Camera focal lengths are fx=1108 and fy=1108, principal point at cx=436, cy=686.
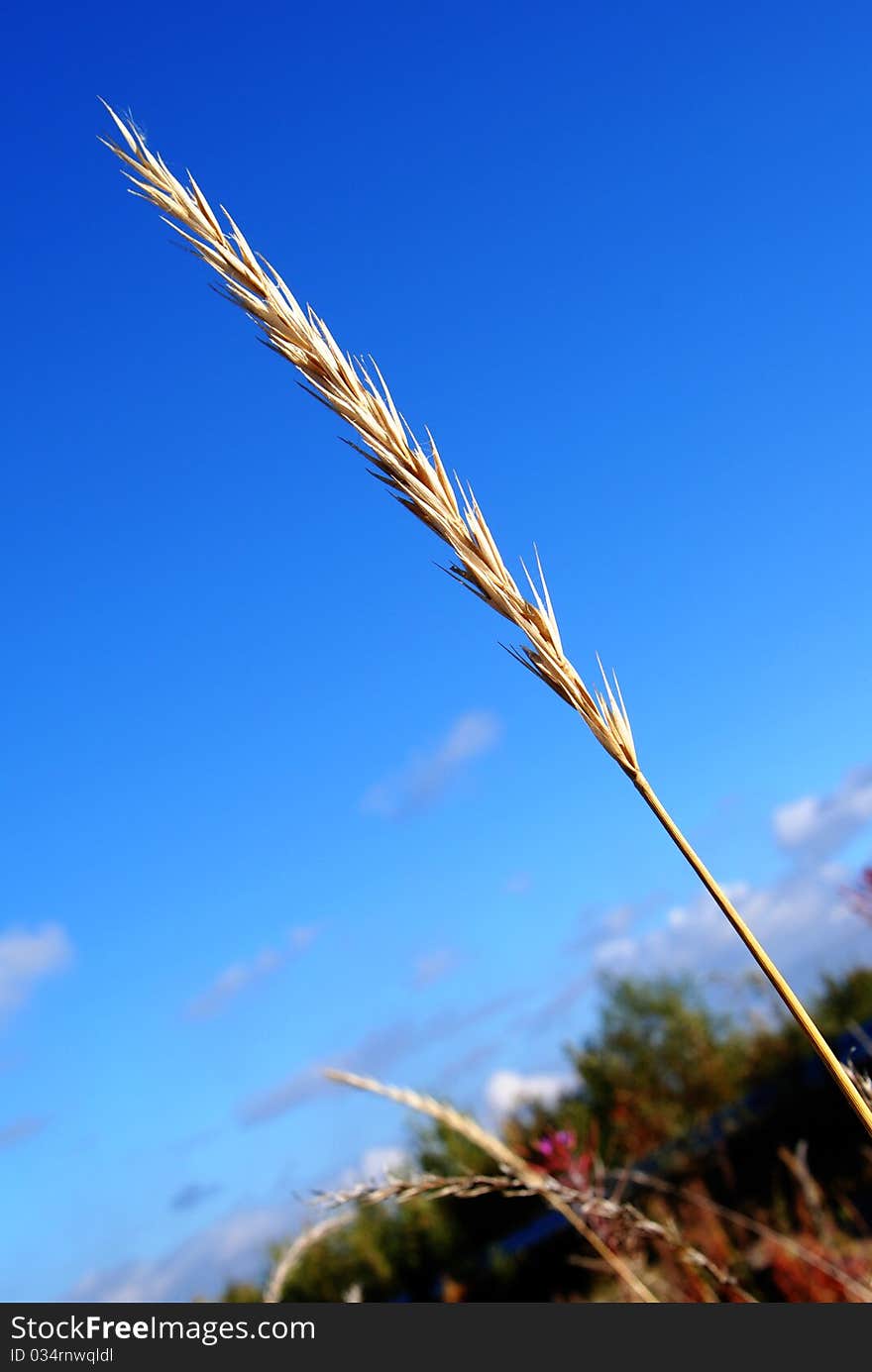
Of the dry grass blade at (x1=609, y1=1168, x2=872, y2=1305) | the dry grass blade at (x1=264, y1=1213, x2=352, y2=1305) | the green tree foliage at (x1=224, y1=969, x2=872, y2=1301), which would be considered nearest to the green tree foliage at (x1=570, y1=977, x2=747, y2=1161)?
the green tree foliage at (x1=224, y1=969, x2=872, y2=1301)

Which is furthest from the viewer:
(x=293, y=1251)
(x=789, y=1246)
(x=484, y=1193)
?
(x=789, y=1246)

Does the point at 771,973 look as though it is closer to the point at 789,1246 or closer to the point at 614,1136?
the point at 789,1246

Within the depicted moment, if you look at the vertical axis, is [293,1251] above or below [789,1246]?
above

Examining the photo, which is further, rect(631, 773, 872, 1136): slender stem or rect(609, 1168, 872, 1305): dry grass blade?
rect(609, 1168, 872, 1305): dry grass blade

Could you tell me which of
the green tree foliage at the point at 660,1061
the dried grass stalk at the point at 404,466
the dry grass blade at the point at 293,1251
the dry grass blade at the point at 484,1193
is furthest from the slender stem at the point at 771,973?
the green tree foliage at the point at 660,1061

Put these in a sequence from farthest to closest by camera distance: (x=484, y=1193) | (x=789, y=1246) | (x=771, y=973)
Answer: (x=789, y=1246) → (x=484, y=1193) → (x=771, y=973)

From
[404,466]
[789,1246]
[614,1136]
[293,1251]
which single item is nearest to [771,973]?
[404,466]

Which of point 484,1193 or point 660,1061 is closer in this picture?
point 484,1193

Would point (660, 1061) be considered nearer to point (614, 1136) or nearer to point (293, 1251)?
point (614, 1136)

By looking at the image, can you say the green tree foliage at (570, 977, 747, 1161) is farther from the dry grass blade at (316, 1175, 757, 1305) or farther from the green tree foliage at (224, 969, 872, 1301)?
Answer: the dry grass blade at (316, 1175, 757, 1305)
